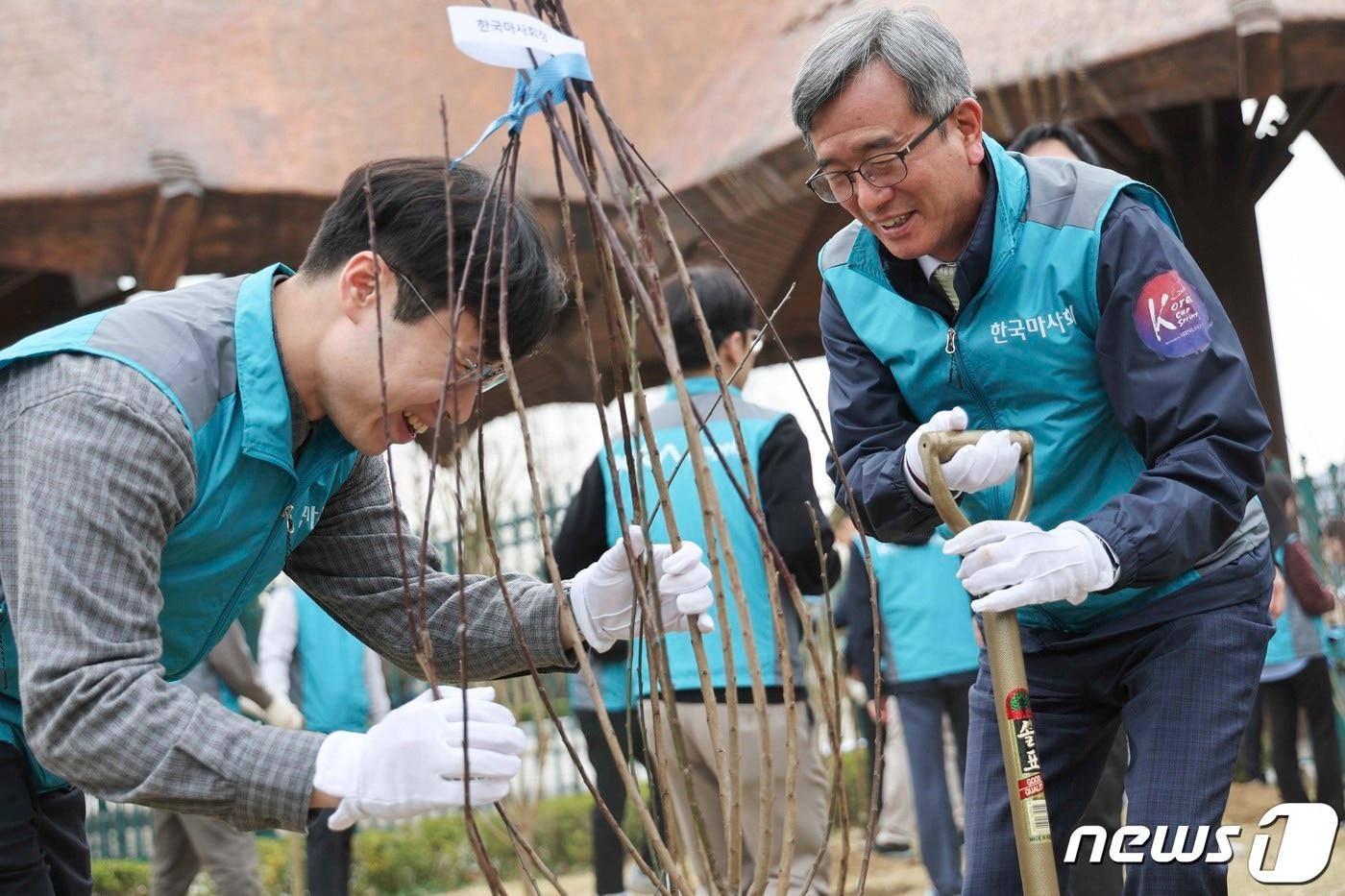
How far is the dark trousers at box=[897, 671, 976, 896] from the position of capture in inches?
182

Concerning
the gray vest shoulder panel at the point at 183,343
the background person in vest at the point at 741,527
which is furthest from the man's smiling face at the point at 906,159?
the background person in vest at the point at 741,527

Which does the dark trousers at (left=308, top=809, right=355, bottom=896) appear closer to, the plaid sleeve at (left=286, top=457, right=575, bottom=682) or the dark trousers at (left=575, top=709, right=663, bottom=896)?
the dark trousers at (left=575, top=709, right=663, bottom=896)

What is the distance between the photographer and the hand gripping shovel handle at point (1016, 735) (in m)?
1.82

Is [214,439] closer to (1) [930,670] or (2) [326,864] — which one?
(2) [326,864]

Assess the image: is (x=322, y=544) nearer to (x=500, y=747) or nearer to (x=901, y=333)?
(x=500, y=747)

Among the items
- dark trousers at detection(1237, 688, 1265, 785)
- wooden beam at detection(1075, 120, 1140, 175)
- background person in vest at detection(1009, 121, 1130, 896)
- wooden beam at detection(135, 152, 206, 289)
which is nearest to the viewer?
background person in vest at detection(1009, 121, 1130, 896)

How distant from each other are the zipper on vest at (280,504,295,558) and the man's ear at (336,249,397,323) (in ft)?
0.91

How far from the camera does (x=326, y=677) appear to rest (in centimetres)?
483

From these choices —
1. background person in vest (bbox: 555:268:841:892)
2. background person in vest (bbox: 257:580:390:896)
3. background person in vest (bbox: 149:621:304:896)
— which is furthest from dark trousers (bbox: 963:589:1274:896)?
background person in vest (bbox: 257:580:390:896)

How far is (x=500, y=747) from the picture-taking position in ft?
4.75

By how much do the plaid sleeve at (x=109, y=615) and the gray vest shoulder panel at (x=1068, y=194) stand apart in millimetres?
1204

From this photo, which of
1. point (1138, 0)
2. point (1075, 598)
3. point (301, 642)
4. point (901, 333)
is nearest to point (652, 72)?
point (1138, 0)

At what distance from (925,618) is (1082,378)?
9.45 feet

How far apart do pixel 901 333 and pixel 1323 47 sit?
161 inches
